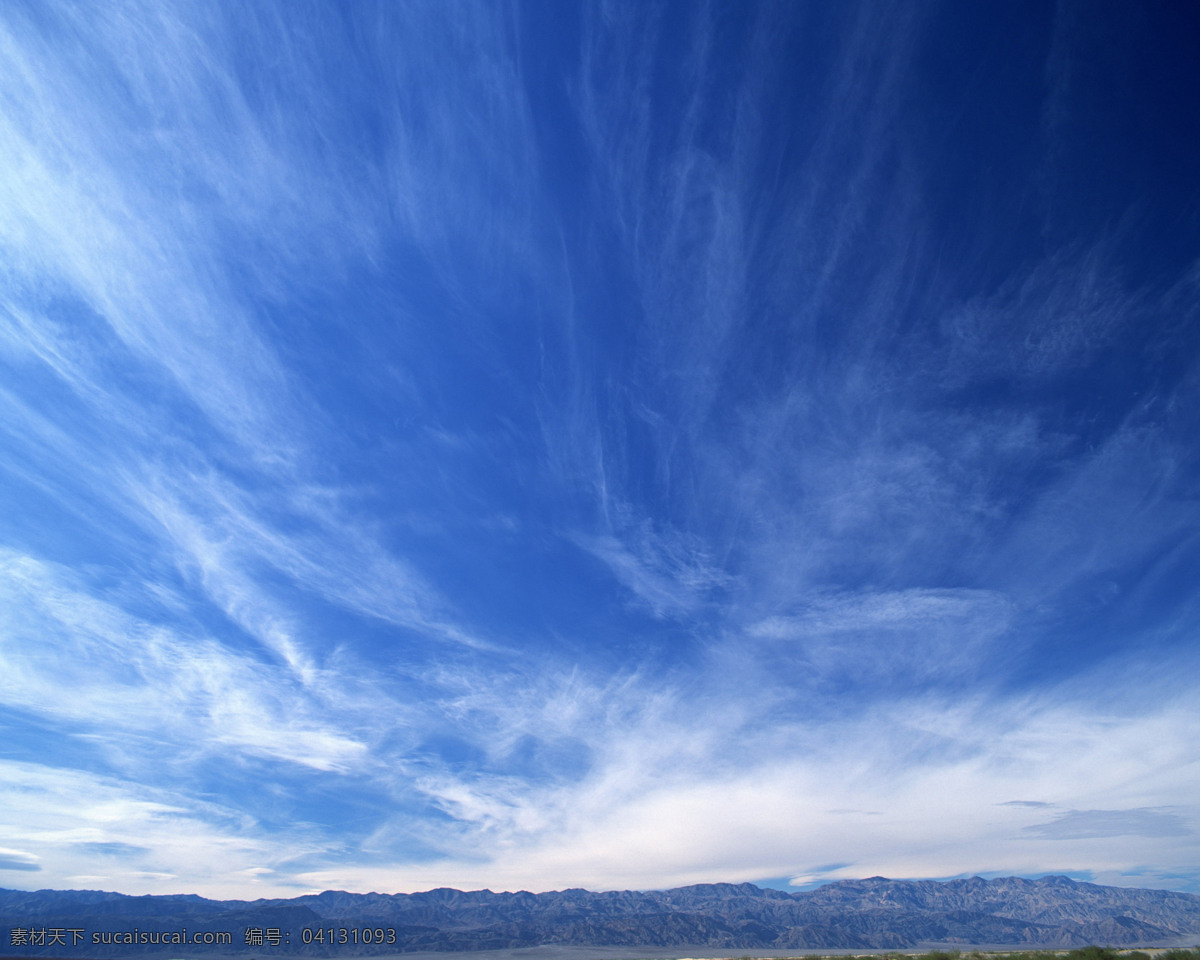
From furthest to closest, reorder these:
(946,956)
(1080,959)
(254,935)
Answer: (946,956), (254,935), (1080,959)

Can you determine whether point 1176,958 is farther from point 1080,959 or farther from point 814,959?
point 814,959

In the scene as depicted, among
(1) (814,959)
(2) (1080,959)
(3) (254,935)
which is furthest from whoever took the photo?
(1) (814,959)

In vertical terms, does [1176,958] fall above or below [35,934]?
below

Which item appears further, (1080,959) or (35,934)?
(35,934)

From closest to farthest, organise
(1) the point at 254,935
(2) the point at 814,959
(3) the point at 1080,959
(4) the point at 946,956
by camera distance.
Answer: (3) the point at 1080,959 → (1) the point at 254,935 → (4) the point at 946,956 → (2) the point at 814,959

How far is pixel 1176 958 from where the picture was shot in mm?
75875

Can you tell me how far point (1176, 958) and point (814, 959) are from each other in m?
58.6

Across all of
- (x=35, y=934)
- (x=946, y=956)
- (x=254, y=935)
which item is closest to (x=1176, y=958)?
(x=946, y=956)

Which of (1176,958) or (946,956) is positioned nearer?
(1176,958)

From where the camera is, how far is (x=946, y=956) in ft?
307

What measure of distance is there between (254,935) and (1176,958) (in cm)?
12402

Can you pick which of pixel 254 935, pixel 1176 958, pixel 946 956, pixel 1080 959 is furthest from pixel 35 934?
pixel 1176 958

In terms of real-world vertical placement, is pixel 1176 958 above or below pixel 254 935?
below

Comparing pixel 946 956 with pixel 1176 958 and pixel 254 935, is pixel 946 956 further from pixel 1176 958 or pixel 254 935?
pixel 254 935
